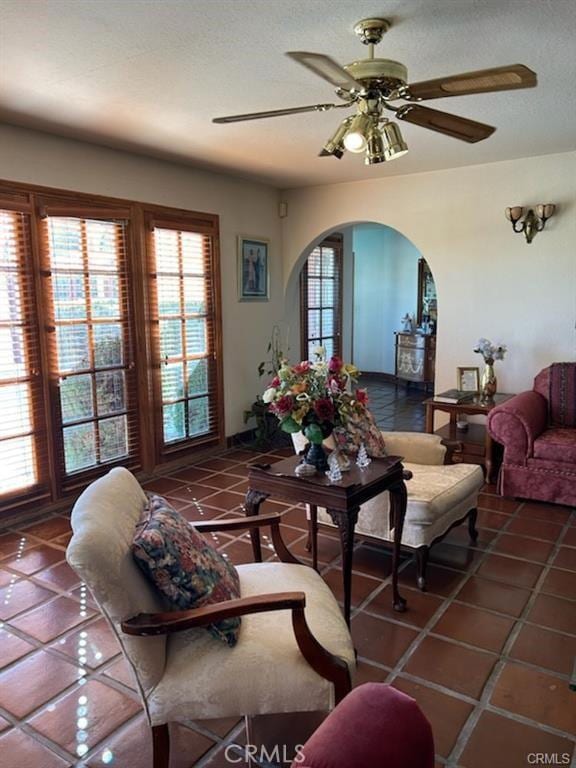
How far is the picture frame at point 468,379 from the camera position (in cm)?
491

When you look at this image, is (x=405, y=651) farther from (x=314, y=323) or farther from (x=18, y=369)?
(x=314, y=323)

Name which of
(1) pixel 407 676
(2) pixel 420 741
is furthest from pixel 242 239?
(2) pixel 420 741

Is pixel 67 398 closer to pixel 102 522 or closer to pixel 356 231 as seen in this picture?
pixel 102 522

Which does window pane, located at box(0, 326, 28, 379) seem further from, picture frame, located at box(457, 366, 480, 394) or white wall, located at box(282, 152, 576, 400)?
picture frame, located at box(457, 366, 480, 394)

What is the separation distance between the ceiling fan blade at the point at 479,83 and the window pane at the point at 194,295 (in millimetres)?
3077

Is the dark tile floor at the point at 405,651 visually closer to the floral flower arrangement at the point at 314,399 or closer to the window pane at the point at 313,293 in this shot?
the floral flower arrangement at the point at 314,399

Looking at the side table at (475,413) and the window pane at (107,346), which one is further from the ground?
the window pane at (107,346)

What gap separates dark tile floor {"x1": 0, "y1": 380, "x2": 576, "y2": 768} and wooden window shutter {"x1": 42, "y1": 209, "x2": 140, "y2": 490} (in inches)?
27.1

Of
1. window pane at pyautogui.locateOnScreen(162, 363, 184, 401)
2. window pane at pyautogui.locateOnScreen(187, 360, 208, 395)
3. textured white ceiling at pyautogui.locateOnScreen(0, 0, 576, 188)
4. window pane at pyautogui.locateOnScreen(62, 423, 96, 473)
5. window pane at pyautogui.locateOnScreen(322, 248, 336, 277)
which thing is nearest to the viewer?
textured white ceiling at pyautogui.locateOnScreen(0, 0, 576, 188)

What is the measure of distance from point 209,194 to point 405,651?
161 inches

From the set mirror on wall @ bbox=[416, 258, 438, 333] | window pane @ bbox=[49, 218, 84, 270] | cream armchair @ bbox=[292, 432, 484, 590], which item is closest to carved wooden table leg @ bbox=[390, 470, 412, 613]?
cream armchair @ bbox=[292, 432, 484, 590]

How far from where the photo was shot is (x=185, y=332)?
4.95m

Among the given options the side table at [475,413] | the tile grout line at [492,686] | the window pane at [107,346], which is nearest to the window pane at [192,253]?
the window pane at [107,346]

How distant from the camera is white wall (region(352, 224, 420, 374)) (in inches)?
361
